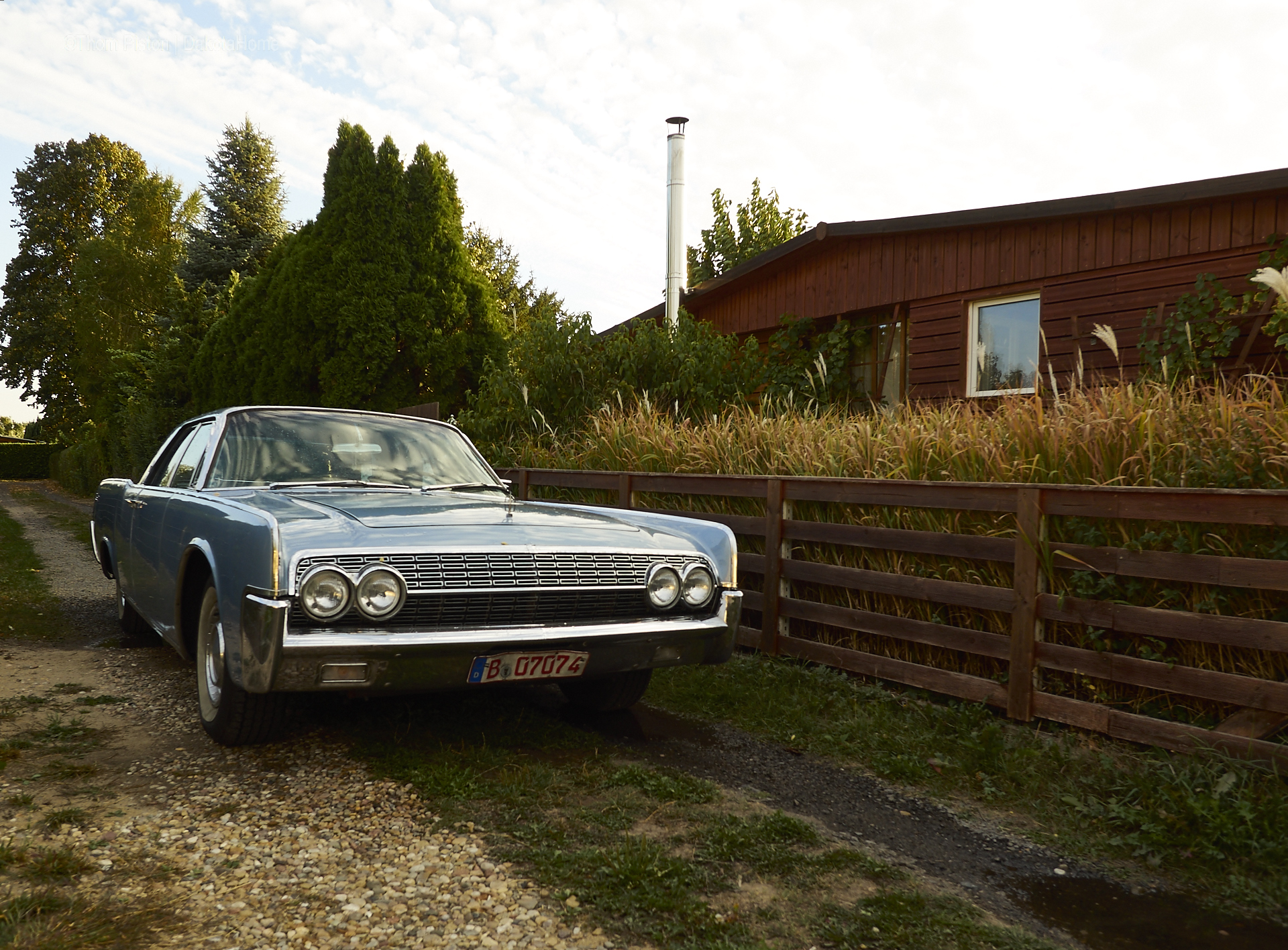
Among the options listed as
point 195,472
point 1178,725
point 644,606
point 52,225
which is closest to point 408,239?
point 195,472

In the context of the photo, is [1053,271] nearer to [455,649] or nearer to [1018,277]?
[1018,277]

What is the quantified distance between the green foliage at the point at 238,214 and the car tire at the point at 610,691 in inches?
1056

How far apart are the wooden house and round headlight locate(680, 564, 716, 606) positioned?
4923 mm

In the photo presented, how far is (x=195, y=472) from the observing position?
192 inches

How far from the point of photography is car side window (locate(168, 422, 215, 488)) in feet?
16.1

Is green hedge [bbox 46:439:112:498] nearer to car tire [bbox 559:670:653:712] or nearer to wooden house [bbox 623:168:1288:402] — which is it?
wooden house [bbox 623:168:1288:402]

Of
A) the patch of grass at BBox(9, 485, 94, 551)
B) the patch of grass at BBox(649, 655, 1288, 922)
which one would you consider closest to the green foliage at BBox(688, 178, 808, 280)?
the patch of grass at BBox(9, 485, 94, 551)

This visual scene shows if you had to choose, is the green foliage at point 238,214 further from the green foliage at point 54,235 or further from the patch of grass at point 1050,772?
the patch of grass at point 1050,772

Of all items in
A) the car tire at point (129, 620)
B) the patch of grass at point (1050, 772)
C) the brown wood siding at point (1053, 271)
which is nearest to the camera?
the patch of grass at point (1050, 772)

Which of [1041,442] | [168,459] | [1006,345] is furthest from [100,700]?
→ [1006,345]

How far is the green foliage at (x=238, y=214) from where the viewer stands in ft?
93.6

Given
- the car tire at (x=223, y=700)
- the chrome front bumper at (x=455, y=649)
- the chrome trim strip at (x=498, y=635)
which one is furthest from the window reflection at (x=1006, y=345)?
the car tire at (x=223, y=700)

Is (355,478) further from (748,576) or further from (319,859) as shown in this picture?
(748,576)

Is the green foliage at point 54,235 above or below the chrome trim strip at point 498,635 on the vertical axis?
above
